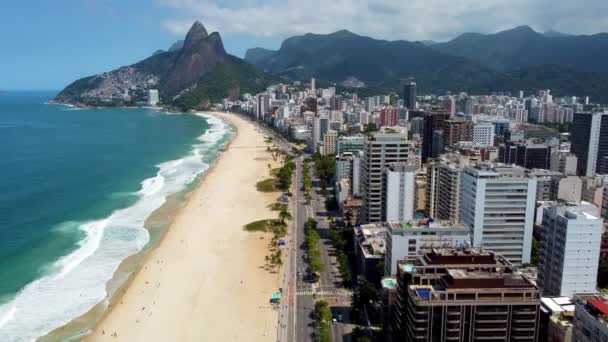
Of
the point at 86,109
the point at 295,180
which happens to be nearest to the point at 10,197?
the point at 295,180

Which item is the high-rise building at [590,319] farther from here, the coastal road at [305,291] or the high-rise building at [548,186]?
the high-rise building at [548,186]

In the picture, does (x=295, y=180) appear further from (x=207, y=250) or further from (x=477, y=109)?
(x=477, y=109)

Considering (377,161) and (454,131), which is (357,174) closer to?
(377,161)

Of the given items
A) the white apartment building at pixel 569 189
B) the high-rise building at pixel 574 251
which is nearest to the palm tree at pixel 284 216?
the high-rise building at pixel 574 251

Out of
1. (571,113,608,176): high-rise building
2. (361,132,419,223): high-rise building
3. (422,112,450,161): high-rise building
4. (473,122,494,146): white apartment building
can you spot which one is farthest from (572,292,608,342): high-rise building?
(473,122,494,146): white apartment building

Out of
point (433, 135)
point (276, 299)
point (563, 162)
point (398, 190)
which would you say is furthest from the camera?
point (433, 135)

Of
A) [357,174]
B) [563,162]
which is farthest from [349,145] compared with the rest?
[563,162]

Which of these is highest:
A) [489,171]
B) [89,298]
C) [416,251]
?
[489,171]

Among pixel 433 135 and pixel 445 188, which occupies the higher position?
pixel 433 135
